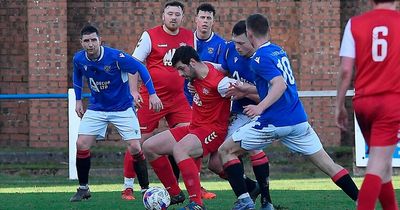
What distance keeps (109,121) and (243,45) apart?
Answer: 2.84 metres

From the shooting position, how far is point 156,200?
38.4ft

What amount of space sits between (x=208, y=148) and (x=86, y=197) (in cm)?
242

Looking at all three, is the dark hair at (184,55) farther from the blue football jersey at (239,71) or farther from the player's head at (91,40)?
the player's head at (91,40)

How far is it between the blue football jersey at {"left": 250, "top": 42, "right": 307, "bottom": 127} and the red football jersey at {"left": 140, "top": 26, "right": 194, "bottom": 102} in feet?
10.3

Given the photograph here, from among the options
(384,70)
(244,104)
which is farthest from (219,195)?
(384,70)

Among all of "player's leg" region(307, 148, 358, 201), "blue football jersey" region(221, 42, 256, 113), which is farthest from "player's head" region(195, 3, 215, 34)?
"player's leg" region(307, 148, 358, 201)

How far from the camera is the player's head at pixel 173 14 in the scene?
14.0 metres

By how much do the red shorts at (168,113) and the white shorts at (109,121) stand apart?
0.41ft

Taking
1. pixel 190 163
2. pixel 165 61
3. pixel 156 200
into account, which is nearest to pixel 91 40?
pixel 165 61

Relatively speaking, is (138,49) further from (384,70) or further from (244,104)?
(384,70)

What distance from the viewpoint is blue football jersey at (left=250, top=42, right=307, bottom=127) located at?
1084 cm

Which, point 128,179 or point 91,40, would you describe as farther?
point 128,179

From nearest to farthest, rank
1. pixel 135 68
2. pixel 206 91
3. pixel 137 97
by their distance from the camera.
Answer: pixel 206 91 → pixel 137 97 → pixel 135 68

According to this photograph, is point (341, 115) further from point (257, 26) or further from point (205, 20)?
point (205, 20)
